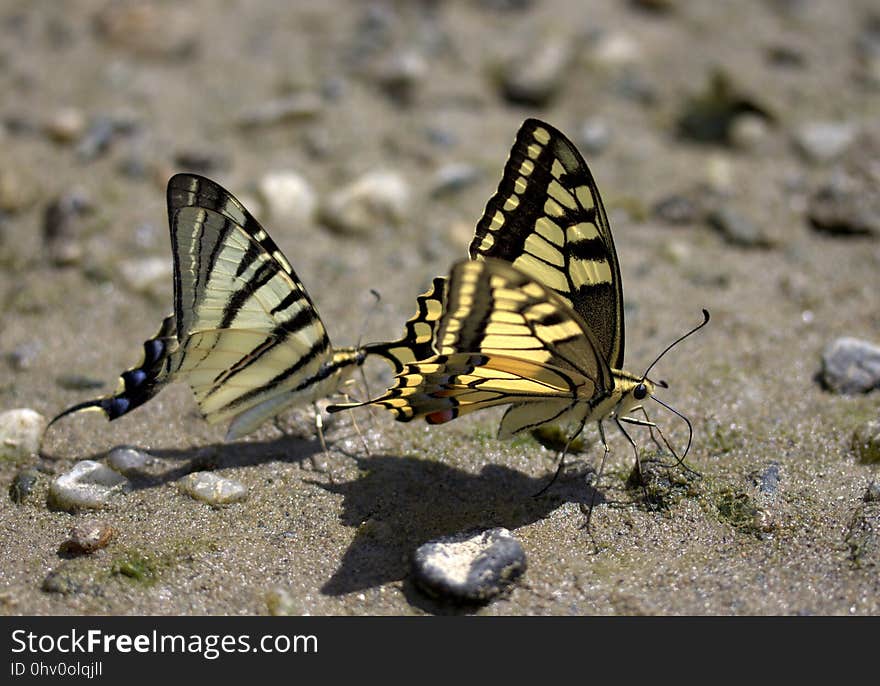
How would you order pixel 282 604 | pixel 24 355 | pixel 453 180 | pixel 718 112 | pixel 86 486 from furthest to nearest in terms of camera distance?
pixel 718 112
pixel 453 180
pixel 24 355
pixel 86 486
pixel 282 604

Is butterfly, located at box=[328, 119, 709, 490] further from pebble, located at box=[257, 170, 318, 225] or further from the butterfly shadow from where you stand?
pebble, located at box=[257, 170, 318, 225]

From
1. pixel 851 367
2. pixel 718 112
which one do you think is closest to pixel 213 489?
pixel 851 367

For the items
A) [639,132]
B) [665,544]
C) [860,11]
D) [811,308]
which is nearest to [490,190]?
[639,132]

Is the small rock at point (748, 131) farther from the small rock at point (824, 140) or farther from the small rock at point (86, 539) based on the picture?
the small rock at point (86, 539)

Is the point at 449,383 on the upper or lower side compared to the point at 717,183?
lower

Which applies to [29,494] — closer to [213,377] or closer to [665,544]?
[213,377]

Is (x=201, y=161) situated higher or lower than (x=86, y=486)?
higher

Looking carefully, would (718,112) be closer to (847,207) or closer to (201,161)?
(847,207)
